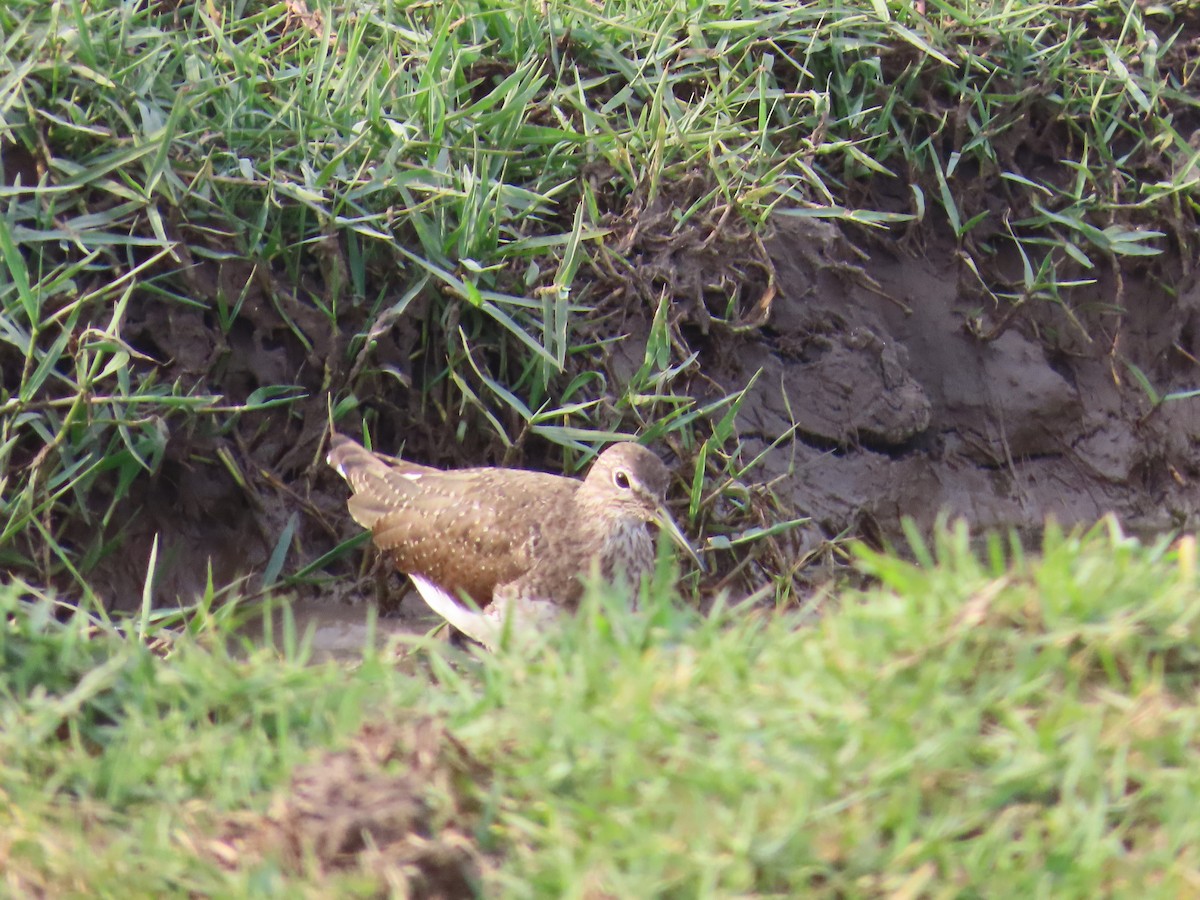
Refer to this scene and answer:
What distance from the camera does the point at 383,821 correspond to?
2.75m

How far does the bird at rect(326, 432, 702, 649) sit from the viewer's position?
5035 millimetres

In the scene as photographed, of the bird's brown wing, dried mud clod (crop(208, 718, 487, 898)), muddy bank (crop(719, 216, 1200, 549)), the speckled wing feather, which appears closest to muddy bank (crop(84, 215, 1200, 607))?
muddy bank (crop(719, 216, 1200, 549))

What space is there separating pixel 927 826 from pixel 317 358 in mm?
3498

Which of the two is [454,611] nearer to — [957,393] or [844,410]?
[844,410]

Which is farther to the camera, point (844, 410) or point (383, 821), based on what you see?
point (844, 410)

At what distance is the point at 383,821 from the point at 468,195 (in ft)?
10.4

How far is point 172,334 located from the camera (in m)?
5.36

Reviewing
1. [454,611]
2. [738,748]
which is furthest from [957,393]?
[738,748]

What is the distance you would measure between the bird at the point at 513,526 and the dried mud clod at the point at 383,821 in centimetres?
202

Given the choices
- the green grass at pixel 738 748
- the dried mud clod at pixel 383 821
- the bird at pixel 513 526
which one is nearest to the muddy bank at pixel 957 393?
the bird at pixel 513 526

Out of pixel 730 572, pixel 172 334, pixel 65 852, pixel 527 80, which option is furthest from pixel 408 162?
pixel 65 852

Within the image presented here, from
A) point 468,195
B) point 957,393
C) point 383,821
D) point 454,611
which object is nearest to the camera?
point 383,821

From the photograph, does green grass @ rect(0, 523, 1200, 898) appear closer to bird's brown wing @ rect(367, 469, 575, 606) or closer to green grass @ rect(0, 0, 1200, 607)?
bird's brown wing @ rect(367, 469, 575, 606)

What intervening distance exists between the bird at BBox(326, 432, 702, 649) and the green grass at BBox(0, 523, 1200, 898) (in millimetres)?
1746
